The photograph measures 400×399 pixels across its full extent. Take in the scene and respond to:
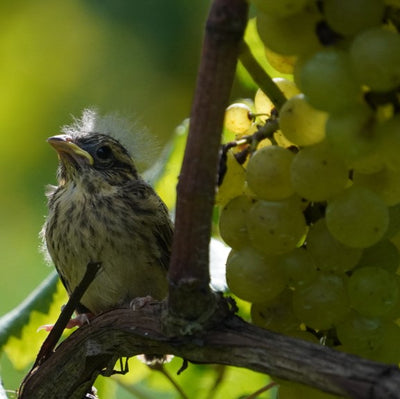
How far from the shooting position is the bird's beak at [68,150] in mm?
3145

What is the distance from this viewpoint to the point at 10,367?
2.30m

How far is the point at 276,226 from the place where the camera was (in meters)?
1.36

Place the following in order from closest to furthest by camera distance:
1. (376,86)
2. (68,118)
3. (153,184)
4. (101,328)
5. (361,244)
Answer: (376,86), (361,244), (101,328), (153,184), (68,118)

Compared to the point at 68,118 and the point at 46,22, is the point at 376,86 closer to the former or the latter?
the point at 68,118

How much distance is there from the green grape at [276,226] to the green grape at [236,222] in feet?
0.15

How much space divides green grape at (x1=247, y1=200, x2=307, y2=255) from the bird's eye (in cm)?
204

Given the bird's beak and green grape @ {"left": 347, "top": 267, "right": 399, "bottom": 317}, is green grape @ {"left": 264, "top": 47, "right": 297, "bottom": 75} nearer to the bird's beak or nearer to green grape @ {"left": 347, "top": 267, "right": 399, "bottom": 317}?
green grape @ {"left": 347, "top": 267, "right": 399, "bottom": 317}

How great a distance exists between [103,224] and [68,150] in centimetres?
Answer: 40

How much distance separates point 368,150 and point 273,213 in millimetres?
213

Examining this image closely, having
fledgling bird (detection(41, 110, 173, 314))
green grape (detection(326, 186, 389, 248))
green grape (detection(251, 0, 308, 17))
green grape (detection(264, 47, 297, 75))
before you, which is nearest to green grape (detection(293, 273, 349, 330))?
green grape (detection(326, 186, 389, 248))

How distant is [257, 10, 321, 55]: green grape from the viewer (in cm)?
124

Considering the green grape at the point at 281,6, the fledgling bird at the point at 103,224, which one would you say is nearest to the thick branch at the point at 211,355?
the green grape at the point at 281,6

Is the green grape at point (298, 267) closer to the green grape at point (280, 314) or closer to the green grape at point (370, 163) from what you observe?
the green grape at point (280, 314)

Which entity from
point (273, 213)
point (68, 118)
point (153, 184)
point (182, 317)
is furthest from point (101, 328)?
point (68, 118)
